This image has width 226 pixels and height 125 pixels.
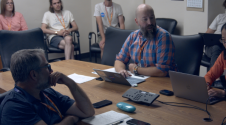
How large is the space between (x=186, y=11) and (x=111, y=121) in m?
3.41

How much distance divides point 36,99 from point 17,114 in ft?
0.49

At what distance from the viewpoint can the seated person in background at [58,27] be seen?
4422 millimetres

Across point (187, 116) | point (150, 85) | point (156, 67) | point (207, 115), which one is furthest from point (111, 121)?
point (156, 67)

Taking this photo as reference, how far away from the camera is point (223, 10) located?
4.03 metres

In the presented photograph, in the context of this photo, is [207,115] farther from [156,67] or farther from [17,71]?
[17,71]

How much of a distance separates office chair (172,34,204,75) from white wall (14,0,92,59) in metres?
3.65

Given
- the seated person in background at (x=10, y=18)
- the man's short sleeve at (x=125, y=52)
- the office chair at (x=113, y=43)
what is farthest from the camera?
the seated person in background at (x=10, y=18)

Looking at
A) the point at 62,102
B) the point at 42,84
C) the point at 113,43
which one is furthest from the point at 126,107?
the point at 113,43

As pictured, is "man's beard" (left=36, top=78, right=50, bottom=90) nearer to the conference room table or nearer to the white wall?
A: the conference room table

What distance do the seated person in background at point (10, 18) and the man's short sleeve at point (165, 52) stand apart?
129 inches

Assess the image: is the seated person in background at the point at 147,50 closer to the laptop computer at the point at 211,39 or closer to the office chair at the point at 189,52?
→ the office chair at the point at 189,52

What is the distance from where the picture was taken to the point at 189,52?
2145 millimetres

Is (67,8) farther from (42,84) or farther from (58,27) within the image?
(42,84)

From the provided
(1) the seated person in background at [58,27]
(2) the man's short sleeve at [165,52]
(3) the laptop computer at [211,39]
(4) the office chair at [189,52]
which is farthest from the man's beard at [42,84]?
(1) the seated person in background at [58,27]
